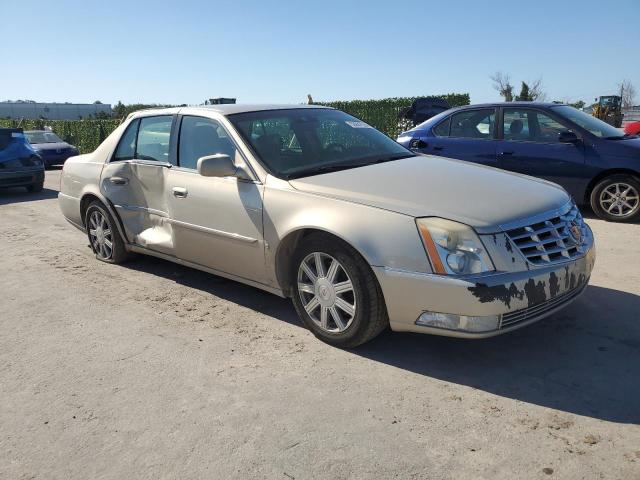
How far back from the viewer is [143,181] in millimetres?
5086

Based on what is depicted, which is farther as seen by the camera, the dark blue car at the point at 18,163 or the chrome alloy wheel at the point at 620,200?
the dark blue car at the point at 18,163

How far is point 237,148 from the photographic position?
13.9 feet

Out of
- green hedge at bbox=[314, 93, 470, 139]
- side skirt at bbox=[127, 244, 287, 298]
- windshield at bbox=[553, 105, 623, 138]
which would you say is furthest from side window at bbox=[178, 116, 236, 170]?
green hedge at bbox=[314, 93, 470, 139]

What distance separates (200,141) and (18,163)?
8.96 meters

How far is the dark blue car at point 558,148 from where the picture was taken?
6898 millimetres

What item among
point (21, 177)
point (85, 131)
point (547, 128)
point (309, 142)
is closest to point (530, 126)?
point (547, 128)

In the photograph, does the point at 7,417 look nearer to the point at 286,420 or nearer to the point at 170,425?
the point at 170,425

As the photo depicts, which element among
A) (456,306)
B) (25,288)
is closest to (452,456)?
(456,306)

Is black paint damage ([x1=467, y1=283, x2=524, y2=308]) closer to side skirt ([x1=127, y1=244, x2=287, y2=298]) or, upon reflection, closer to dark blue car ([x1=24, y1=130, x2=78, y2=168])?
side skirt ([x1=127, y1=244, x2=287, y2=298])

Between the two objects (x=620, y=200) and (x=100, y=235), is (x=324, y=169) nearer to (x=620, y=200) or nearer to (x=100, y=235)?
(x=100, y=235)

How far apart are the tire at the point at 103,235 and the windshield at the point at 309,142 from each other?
2.02 meters

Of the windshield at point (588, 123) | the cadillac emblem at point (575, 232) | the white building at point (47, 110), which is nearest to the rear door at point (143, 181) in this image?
the cadillac emblem at point (575, 232)

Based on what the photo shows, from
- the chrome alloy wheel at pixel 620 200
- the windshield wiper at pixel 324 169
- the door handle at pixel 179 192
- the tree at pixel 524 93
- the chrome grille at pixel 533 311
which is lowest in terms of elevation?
the chrome grille at pixel 533 311

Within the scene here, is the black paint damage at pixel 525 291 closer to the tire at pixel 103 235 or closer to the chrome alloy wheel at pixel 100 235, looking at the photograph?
the tire at pixel 103 235
